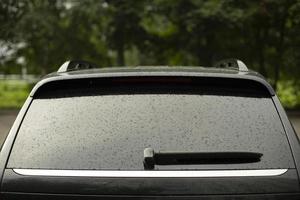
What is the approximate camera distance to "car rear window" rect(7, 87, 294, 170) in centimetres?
250

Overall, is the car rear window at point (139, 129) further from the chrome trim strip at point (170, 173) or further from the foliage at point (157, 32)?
the foliage at point (157, 32)

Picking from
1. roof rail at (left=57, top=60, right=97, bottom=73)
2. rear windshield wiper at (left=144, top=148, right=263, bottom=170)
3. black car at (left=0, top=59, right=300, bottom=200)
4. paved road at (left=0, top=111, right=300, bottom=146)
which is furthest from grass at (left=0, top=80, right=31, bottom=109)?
rear windshield wiper at (left=144, top=148, right=263, bottom=170)

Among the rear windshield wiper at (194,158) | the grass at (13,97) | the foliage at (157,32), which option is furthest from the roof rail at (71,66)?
the grass at (13,97)

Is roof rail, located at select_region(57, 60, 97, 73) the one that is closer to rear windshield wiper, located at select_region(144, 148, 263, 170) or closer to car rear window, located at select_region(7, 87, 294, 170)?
car rear window, located at select_region(7, 87, 294, 170)

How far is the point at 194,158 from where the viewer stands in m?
2.44

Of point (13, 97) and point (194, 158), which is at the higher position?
point (13, 97)

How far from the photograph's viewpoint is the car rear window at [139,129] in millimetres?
2500

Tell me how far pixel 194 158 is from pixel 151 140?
0.76 feet

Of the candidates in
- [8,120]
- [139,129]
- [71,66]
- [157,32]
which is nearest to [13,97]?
[157,32]

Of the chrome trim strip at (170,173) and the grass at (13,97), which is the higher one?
the grass at (13,97)

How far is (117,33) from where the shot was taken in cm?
1984

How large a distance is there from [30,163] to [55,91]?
0.46 metres

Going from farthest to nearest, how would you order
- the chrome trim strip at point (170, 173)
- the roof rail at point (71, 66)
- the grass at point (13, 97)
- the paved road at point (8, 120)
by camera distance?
the grass at point (13, 97) → the paved road at point (8, 120) → the roof rail at point (71, 66) → the chrome trim strip at point (170, 173)

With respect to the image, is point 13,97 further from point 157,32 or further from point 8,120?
point 8,120
